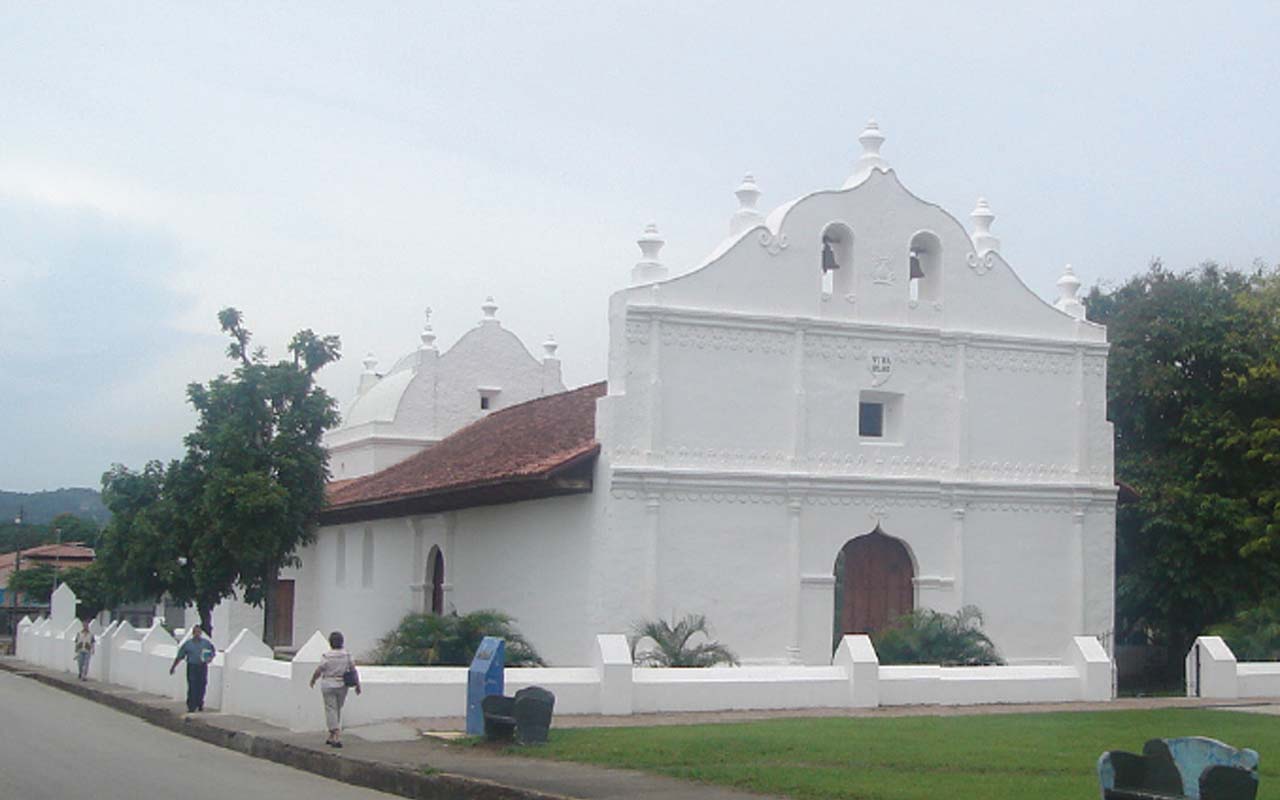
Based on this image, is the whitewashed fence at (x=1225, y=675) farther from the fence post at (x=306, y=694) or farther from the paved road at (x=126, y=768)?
the paved road at (x=126, y=768)

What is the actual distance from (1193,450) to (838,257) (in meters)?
9.60

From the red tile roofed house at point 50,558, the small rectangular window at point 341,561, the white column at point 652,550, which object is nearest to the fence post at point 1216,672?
the white column at point 652,550

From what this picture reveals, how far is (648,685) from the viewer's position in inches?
848

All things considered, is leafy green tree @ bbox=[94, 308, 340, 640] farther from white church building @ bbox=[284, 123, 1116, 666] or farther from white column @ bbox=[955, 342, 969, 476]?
white column @ bbox=[955, 342, 969, 476]

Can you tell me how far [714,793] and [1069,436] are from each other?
17.3m

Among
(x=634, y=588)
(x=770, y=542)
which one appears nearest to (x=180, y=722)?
(x=634, y=588)

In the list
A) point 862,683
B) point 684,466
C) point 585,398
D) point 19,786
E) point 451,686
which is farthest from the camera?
point 585,398

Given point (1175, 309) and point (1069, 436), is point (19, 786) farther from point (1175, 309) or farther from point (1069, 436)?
point (1175, 309)

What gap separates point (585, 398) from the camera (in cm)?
3189

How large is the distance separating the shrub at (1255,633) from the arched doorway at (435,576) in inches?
590

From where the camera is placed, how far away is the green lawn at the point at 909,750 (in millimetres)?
13836

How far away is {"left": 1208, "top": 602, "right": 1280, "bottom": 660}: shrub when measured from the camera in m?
27.8

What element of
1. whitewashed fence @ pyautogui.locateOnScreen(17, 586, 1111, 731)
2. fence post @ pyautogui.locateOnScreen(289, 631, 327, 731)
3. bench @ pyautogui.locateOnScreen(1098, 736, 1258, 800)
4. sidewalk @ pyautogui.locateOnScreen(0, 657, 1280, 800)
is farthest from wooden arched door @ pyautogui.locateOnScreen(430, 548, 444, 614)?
bench @ pyautogui.locateOnScreen(1098, 736, 1258, 800)

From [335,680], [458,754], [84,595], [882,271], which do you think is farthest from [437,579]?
[84,595]
